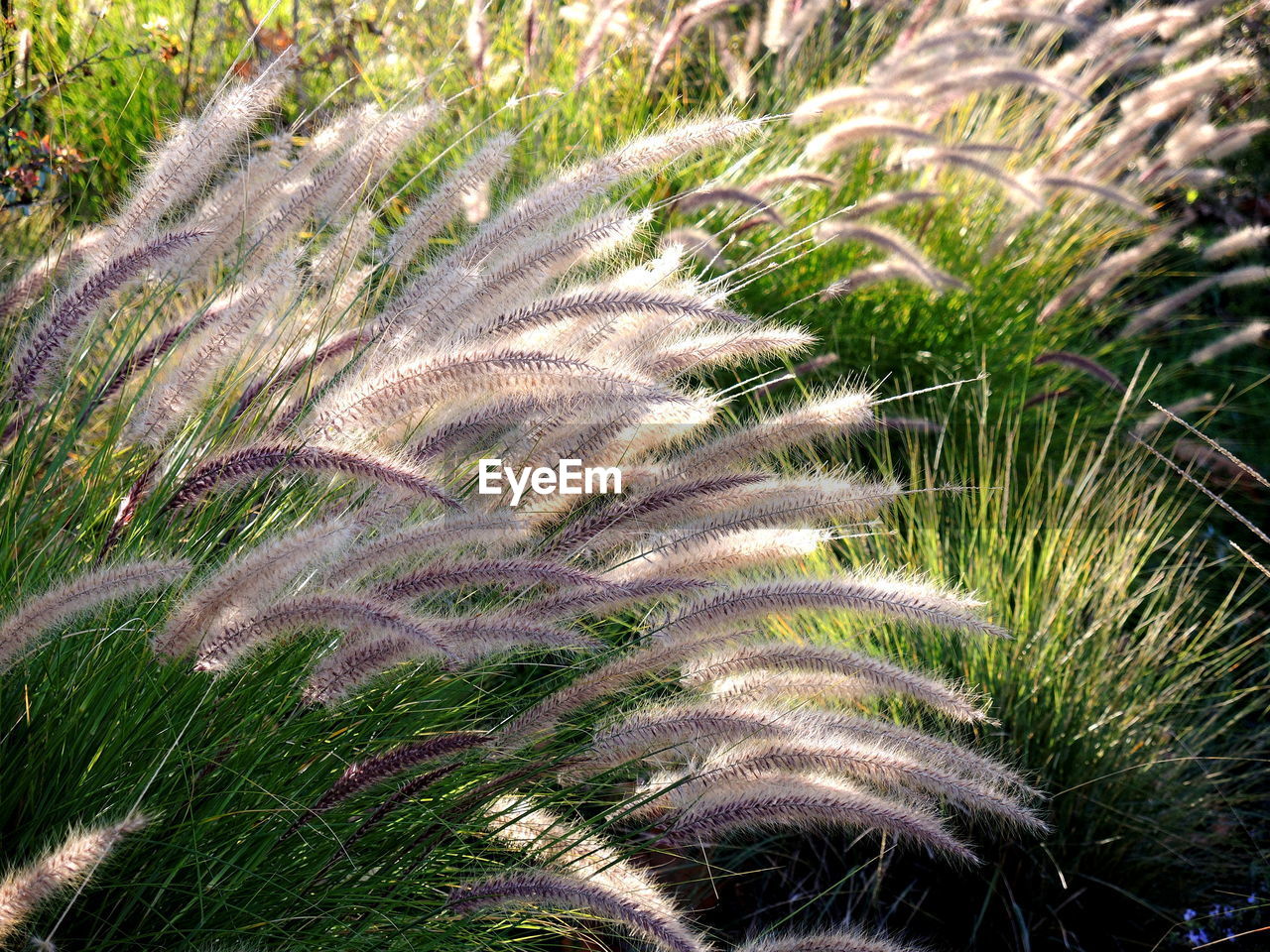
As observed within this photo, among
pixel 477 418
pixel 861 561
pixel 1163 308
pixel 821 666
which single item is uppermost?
pixel 477 418

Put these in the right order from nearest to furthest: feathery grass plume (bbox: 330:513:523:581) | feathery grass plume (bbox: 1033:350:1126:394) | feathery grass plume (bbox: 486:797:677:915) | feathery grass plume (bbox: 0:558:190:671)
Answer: feathery grass plume (bbox: 0:558:190:671) → feathery grass plume (bbox: 330:513:523:581) → feathery grass plume (bbox: 486:797:677:915) → feathery grass plume (bbox: 1033:350:1126:394)

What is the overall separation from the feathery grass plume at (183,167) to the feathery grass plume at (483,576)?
81cm

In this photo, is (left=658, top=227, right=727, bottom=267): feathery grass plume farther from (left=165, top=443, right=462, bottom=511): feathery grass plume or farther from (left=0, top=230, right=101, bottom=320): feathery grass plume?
(left=165, top=443, right=462, bottom=511): feathery grass plume

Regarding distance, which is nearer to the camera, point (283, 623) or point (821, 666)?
point (283, 623)

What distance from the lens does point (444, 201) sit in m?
2.33

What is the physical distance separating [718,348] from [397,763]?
35.4 inches

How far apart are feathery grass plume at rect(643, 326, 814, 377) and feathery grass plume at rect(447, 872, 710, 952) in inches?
33.8

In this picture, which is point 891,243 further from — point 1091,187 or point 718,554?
point 718,554

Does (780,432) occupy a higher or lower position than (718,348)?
lower

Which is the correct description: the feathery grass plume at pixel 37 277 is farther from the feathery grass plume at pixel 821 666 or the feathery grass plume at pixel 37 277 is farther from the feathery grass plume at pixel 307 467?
the feathery grass plume at pixel 821 666

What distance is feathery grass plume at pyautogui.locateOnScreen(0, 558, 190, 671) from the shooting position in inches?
59.6

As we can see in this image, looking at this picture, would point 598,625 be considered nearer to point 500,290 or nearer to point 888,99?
point 500,290

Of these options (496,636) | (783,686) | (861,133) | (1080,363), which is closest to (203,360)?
(496,636)

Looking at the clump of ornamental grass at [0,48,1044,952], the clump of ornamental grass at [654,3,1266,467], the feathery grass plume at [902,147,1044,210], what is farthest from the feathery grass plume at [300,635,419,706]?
the feathery grass plume at [902,147,1044,210]
